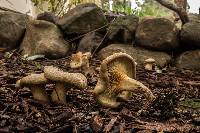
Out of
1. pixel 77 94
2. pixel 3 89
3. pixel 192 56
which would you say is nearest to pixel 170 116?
pixel 77 94

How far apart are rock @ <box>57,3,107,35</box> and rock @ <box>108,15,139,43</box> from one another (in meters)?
0.29

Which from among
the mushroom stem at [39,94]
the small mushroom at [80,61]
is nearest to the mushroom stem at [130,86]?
the mushroom stem at [39,94]

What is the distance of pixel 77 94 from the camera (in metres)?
4.32

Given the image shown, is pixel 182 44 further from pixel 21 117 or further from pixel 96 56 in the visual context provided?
pixel 21 117

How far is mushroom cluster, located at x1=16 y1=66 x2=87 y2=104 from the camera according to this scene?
337cm

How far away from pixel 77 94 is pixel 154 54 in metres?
3.61

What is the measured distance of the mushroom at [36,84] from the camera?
3.53m

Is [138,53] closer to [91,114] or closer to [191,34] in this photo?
[191,34]

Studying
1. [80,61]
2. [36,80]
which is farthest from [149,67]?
[36,80]

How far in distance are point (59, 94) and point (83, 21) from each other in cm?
442

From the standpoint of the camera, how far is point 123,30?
7.88 meters

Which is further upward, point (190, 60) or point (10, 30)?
point (10, 30)

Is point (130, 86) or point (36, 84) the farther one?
point (130, 86)

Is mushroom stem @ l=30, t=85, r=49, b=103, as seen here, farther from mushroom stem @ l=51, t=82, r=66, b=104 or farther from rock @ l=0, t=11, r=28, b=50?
rock @ l=0, t=11, r=28, b=50
